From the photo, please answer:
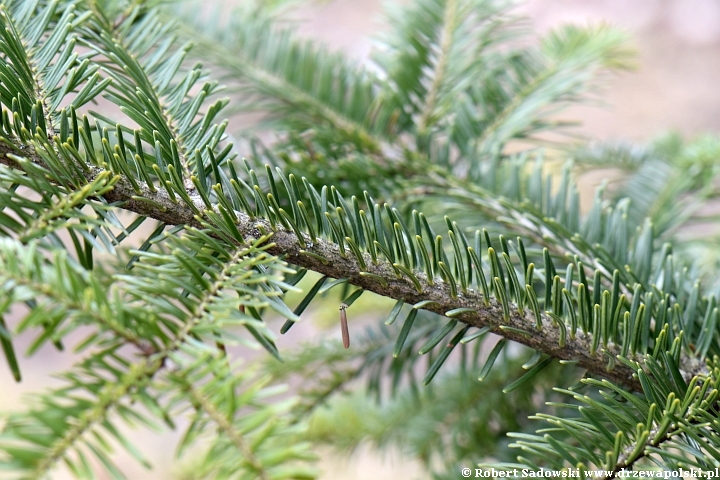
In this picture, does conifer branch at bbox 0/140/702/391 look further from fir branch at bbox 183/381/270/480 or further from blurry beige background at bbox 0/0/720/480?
blurry beige background at bbox 0/0/720/480

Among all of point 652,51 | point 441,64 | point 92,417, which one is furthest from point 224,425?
point 652,51

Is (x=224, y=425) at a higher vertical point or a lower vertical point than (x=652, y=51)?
higher

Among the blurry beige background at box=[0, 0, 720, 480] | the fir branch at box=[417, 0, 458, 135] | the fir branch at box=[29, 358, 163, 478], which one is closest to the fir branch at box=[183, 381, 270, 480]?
the fir branch at box=[29, 358, 163, 478]

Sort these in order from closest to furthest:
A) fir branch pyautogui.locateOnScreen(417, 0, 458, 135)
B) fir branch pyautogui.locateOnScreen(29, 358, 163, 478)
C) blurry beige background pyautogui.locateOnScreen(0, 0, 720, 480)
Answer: fir branch pyautogui.locateOnScreen(29, 358, 163, 478) < fir branch pyautogui.locateOnScreen(417, 0, 458, 135) < blurry beige background pyautogui.locateOnScreen(0, 0, 720, 480)

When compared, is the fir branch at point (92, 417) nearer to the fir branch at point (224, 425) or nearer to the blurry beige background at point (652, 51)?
the fir branch at point (224, 425)

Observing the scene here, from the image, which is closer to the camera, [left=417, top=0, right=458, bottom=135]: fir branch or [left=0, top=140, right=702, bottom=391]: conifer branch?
[left=0, top=140, right=702, bottom=391]: conifer branch

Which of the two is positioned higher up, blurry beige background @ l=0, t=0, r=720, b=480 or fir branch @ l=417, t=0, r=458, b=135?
fir branch @ l=417, t=0, r=458, b=135

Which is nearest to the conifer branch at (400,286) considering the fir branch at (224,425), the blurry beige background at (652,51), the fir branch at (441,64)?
the fir branch at (224,425)

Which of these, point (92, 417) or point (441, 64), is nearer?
point (92, 417)

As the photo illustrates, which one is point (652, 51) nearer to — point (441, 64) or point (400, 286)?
point (441, 64)

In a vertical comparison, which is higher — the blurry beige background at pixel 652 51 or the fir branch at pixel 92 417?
the fir branch at pixel 92 417

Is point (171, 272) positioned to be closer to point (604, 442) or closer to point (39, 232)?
point (39, 232)

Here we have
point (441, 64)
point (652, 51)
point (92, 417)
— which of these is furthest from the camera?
point (652, 51)

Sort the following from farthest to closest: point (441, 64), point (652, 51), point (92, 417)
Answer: point (652, 51) < point (441, 64) < point (92, 417)
